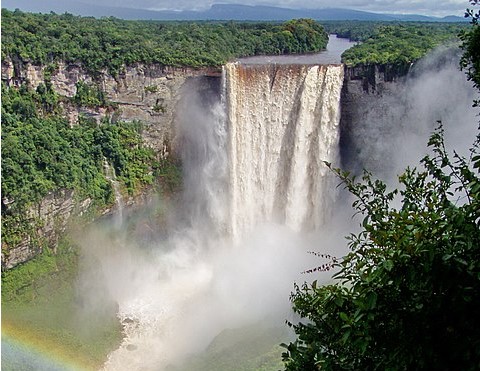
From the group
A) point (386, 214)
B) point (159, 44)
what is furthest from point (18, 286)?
point (386, 214)

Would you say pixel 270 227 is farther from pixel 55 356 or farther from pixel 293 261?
pixel 55 356

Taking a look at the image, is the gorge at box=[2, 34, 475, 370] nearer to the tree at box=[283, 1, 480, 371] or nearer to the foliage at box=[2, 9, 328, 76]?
the foliage at box=[2, 9, 328, 76]

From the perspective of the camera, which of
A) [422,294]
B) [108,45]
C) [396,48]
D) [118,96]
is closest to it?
[422,294]

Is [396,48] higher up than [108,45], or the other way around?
[108,45]

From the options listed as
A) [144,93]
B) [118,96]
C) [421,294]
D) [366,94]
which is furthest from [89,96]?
[421,294]

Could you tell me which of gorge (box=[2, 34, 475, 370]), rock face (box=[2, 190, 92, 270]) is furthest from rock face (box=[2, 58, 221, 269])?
gorge (box=[2, 34, 475, 370])

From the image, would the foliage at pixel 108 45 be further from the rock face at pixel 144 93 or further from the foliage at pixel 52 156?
the foliage at pixel 52 156

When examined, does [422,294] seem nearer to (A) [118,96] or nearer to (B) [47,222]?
(B) [47,222]
